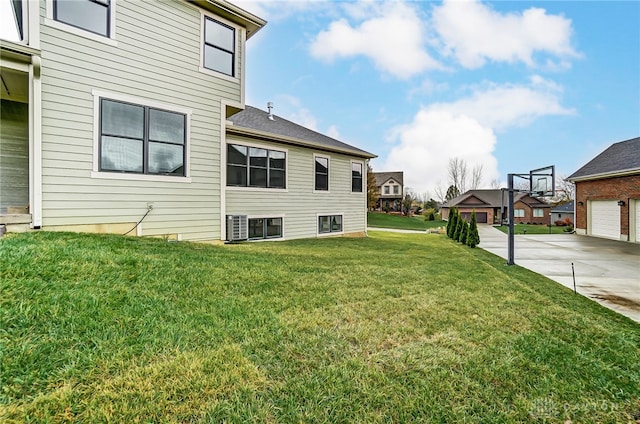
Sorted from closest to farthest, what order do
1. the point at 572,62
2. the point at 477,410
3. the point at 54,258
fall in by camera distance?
1. the point at 477,410
2. the point at 54,258
3. the point at 572,62

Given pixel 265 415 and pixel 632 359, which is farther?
pixel 632 359

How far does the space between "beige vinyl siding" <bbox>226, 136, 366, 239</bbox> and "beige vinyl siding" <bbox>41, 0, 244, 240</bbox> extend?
2226 mm

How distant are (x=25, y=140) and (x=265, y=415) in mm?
8167

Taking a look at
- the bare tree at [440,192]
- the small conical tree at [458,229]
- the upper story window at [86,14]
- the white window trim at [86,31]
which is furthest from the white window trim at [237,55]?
the bare tree at [440,192]

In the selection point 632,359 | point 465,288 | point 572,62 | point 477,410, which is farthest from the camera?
point 572,62

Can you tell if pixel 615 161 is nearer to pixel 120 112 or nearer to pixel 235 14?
pixel 235 14

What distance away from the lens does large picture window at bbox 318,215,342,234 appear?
1289cm

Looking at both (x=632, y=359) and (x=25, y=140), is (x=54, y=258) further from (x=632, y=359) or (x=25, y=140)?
(x=632, y=359)

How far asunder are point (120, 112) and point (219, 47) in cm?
322

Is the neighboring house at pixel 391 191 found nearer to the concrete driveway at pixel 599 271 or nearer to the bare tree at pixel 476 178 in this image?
the bare tree at pixel 476 178

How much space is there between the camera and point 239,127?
9781 millimetres

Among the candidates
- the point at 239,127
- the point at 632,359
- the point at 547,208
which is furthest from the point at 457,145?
the point at 632,359

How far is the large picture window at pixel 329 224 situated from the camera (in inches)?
508

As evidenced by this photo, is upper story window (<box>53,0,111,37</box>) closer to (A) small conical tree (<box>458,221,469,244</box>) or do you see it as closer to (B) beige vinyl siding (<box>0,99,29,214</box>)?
(B) beige vinyl siding (<box>0,99,29,214</box>)
